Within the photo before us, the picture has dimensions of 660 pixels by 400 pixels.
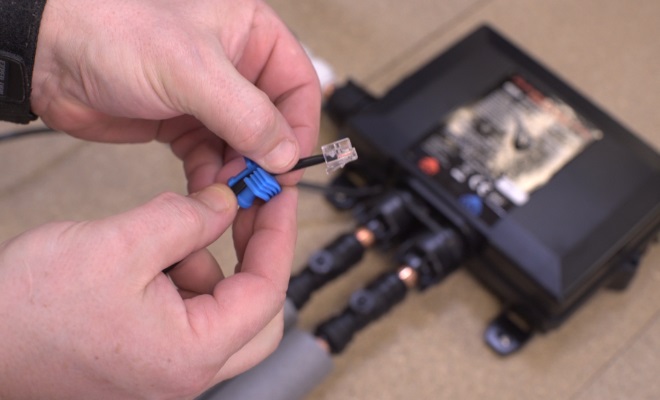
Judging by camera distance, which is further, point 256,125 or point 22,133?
point 22,133

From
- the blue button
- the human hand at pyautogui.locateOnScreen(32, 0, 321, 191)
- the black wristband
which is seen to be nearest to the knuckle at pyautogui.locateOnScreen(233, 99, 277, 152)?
the human hand at pyautogui.locateOnScreen(32, 0, 321, 191)

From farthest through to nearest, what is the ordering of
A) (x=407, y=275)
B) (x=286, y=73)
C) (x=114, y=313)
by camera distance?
1. (x=407, y=275)
2. (x=286, y=73)
3. (x=114, y=313)

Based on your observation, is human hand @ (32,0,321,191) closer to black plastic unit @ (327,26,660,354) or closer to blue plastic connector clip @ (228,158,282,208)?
blue plastic connector clip @ (228,158,282,208)

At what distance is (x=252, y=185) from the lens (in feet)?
1.50

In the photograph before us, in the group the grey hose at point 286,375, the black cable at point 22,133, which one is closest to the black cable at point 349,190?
the grey hose at point 286,375

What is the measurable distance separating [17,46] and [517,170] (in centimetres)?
46

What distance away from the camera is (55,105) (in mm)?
522

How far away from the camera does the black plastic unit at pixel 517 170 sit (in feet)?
2.03

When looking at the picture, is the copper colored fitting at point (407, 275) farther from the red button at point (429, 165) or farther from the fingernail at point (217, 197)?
the fingernail at point (217, 197)

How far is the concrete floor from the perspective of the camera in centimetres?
64

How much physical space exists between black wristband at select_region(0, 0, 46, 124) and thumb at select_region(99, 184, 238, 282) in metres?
0.16

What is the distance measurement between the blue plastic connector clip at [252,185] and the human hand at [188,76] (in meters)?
0.01

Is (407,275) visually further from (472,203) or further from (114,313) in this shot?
(114,313)

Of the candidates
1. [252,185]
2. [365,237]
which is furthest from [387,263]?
[252,185]
